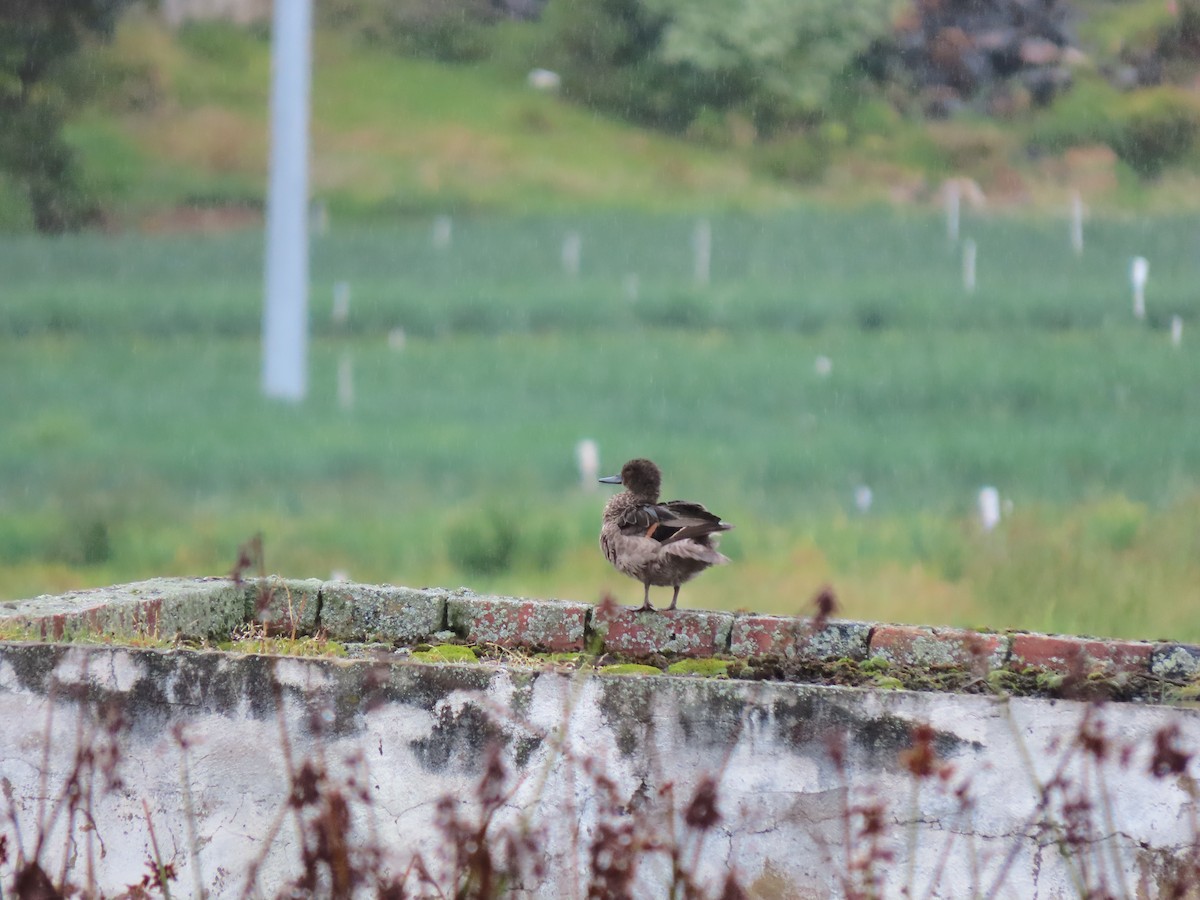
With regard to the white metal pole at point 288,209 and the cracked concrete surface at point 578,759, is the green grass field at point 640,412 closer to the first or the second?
the white metal pole at point 288,209

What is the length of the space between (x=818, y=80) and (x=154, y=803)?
11196 mm

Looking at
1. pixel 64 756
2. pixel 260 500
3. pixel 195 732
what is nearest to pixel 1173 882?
pixel 195 732

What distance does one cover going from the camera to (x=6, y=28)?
1431cm

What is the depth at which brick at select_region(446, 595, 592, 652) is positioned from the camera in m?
4.67

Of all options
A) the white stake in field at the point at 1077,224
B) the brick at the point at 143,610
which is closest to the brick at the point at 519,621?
the brick at the point at 143,610

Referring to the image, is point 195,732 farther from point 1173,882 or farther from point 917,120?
point 917,120

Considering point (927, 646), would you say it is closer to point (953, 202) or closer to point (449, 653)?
point (449, 653)

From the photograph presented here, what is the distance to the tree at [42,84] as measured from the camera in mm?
14234

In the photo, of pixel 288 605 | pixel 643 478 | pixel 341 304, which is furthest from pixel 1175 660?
pixel 341 304

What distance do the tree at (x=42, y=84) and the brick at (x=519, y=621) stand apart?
1079 centimetres

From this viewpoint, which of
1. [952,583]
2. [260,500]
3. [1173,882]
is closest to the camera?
[1173,882]

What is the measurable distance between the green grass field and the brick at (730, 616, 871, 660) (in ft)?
15.3

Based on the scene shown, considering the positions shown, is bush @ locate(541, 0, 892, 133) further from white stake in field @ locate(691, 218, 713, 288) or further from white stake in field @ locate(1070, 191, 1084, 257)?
white stake in field @ locate(1070, 191, 1084, 257)

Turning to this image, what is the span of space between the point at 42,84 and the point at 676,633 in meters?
11.9
